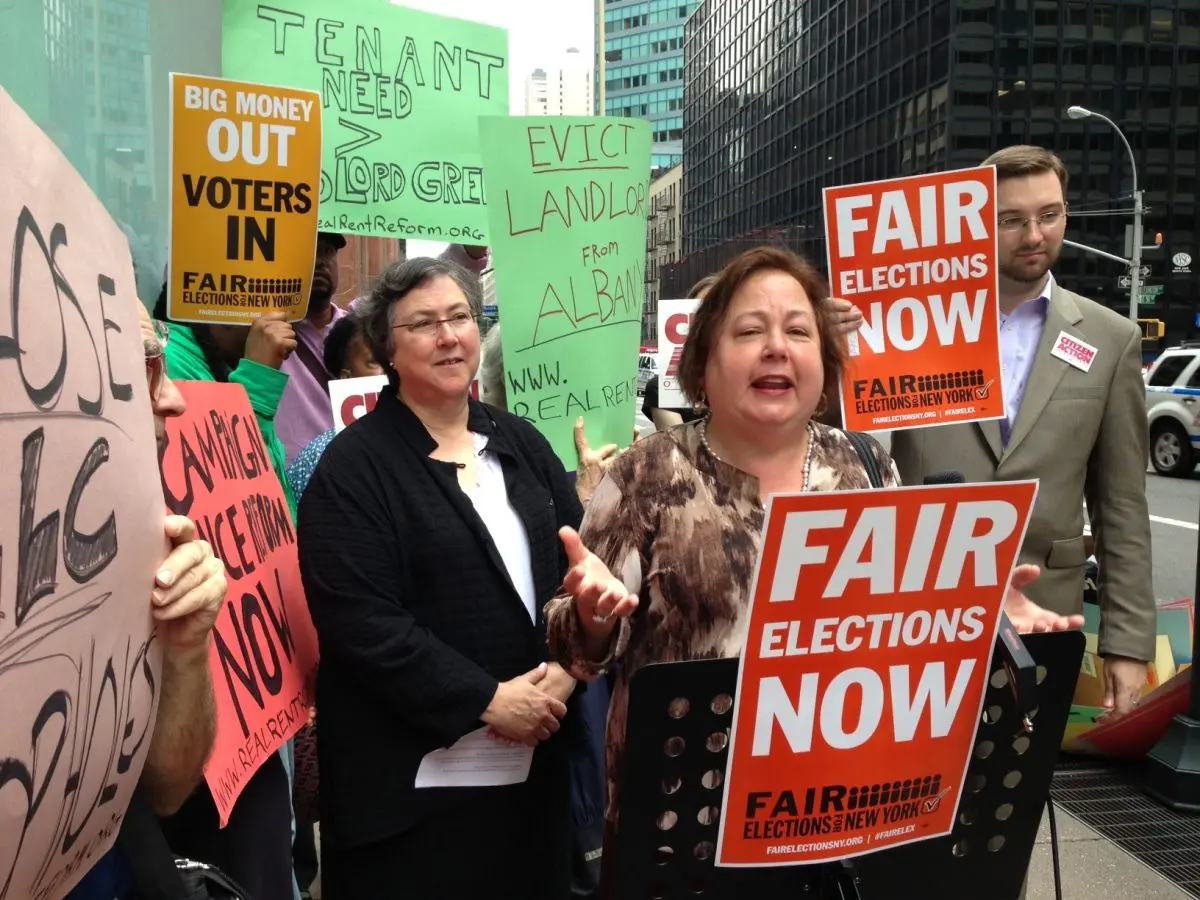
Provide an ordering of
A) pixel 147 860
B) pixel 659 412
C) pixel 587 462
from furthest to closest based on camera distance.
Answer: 1. pixel 659 412
2. pixel 587 462
3. pixel 147 860

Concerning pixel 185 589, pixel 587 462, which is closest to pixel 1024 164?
pixel 587 462

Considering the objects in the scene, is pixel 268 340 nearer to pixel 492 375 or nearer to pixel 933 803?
pixel 492 375

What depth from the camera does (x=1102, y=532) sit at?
2.57 meters

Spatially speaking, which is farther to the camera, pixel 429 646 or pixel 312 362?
pixel 312 362

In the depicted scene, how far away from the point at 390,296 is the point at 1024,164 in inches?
64.7

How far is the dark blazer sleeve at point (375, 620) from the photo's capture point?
2039mm

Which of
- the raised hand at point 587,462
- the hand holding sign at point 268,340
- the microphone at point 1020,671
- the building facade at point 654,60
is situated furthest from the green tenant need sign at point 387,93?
the building facade at point 654,60

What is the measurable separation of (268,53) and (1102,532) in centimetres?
289

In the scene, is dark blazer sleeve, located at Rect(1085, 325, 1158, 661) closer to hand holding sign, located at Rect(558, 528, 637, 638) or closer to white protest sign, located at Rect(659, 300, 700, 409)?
hand holding sign, located at Rect(558, 528, 637, 638)

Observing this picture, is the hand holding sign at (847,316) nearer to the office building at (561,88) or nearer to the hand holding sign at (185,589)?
the hand holding sign at (185,589)

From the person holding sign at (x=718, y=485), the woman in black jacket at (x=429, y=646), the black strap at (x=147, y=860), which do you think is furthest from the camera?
the woman in black jacket at (x=429, y=646)

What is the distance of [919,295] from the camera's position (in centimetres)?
261

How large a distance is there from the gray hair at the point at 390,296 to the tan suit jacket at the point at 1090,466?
4.78 ft

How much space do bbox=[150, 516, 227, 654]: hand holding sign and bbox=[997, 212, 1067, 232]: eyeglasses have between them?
84.4 inches
